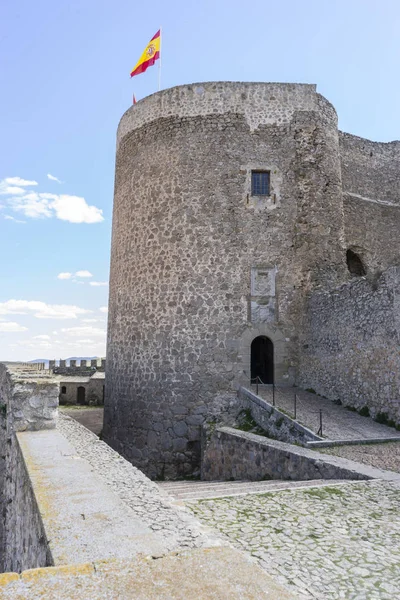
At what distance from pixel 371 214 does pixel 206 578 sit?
16.7 meters

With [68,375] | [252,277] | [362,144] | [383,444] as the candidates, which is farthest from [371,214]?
[68,375]

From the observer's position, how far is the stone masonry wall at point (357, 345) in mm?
10227

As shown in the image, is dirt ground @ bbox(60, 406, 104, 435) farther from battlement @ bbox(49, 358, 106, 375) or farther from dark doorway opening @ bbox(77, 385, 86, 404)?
battlement @ bbox(49, 358, 106, 375)

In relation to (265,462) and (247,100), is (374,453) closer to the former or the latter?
(265,462)

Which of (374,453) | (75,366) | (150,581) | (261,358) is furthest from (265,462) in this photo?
(75,366)

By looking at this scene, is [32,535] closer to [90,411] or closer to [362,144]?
[362,144]

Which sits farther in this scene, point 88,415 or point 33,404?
point 88,415

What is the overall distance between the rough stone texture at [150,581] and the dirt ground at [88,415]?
15576 mm

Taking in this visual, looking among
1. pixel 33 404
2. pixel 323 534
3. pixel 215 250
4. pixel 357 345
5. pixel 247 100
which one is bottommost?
pixel 323 534

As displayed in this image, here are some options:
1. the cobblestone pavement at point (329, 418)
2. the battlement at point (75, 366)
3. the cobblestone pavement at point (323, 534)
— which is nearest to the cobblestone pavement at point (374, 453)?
the cobblestone pavement at point (329, 418)

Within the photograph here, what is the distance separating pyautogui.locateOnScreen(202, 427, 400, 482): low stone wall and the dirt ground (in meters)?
7.67

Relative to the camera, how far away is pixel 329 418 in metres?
10.5

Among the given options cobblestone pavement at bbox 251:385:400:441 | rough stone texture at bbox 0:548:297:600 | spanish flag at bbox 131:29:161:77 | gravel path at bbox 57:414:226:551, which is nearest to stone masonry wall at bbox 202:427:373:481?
cobblestone pavement at bbox 251:385:400:441

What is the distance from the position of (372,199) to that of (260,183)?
589 cm
